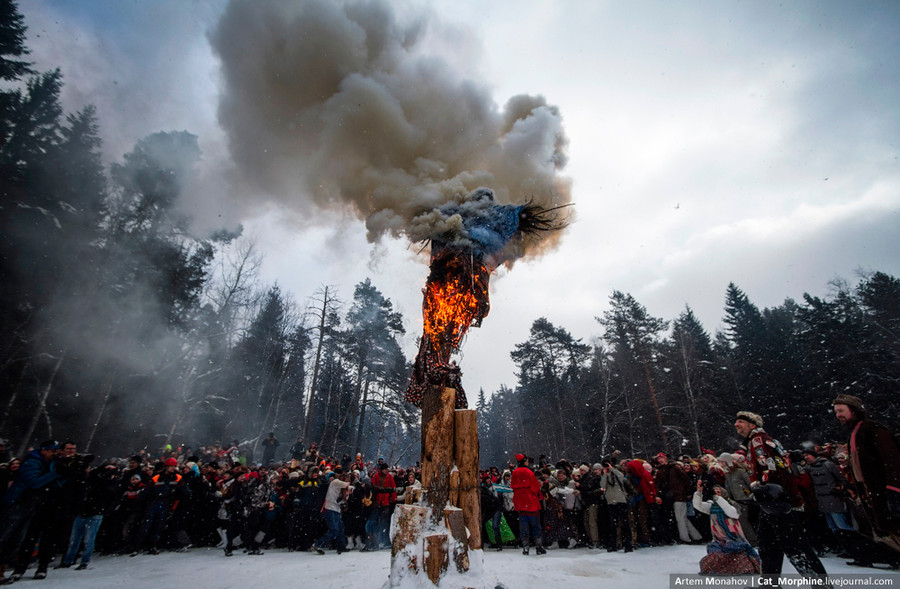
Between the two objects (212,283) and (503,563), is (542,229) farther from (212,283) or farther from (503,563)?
(212,283)

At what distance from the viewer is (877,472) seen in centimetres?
308

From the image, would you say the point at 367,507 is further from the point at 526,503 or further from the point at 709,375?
the point at 709,375

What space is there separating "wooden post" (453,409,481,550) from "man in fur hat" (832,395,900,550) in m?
3.72

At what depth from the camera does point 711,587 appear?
407 cm

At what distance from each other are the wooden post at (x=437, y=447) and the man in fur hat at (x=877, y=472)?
402 centimetres

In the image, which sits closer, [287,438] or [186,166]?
[186,166]

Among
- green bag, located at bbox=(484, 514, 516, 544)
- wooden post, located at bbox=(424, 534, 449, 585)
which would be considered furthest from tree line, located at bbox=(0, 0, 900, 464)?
wooden post, located at bbox=(424, 534, 449, 585)

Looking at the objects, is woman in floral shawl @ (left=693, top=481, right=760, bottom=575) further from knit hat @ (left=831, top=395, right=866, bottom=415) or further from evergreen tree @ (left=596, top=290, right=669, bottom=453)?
evergreen tree @ (left=596, top=290, right=669, bottom=453)

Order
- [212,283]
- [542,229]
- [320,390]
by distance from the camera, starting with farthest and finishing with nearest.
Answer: [320,390], [212,283], [542,229]

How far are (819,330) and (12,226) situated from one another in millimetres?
40662

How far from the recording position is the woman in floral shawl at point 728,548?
4286 millimetres

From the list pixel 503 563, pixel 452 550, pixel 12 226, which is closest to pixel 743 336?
pixel 503 563

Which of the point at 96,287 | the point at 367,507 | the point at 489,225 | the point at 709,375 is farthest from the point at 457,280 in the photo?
the point at 709,375

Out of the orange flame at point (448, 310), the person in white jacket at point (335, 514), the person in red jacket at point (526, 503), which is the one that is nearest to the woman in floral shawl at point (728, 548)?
the person in red jacket at point (526, 503)
